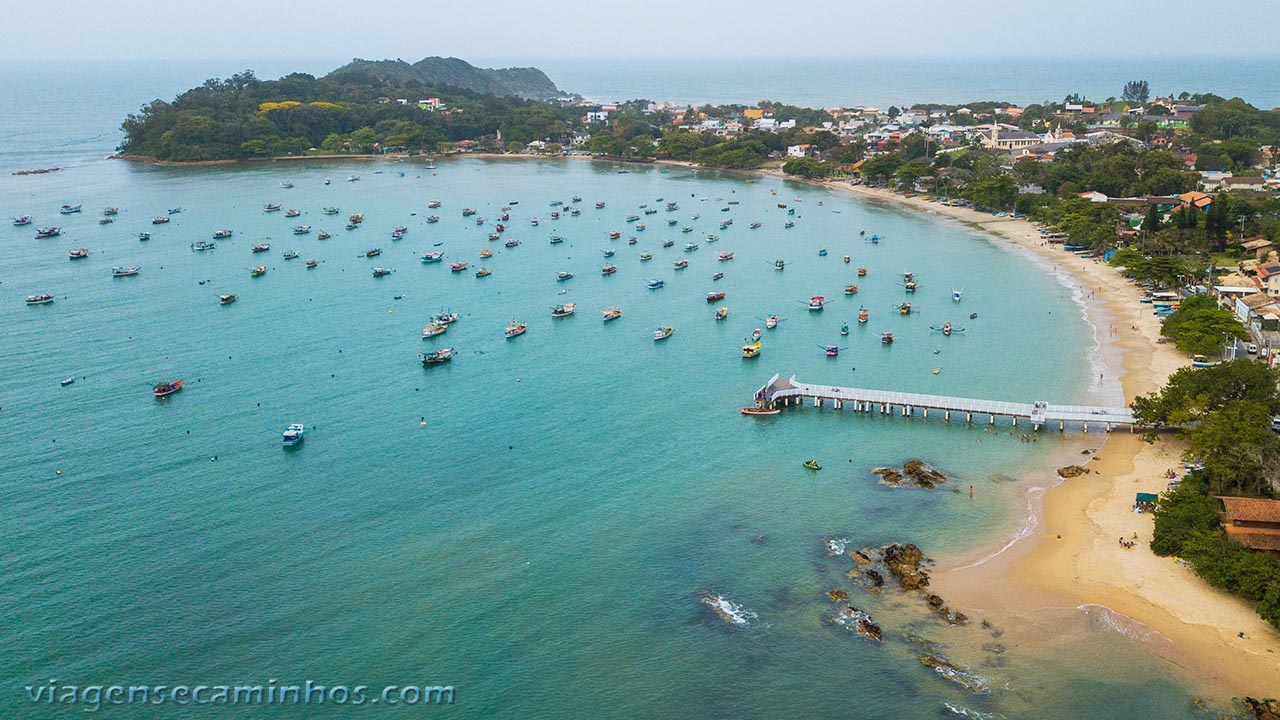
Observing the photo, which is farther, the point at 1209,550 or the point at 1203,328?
the point at 1203,328

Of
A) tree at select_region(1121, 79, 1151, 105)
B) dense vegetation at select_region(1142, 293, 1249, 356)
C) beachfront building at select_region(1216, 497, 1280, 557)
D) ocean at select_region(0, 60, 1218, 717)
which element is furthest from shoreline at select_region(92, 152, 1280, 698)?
tree at select_region(1121, 79, 1151, 105)

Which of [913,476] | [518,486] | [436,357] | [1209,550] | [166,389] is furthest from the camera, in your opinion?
[436,357]

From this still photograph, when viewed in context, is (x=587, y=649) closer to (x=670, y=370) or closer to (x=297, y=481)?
(x=297, y=481)

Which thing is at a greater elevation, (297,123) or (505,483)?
(297,123)

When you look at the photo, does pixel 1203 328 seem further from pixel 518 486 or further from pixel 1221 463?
pixel 518 486

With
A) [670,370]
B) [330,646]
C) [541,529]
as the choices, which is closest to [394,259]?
[670,370]

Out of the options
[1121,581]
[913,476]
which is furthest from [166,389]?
[1121,581]

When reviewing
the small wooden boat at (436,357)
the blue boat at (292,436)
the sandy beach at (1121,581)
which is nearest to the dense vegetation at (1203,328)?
the sandy beach at (1121,581)
